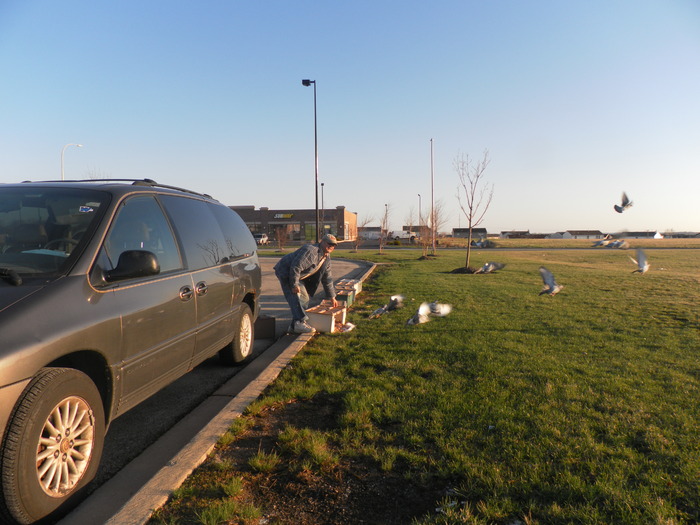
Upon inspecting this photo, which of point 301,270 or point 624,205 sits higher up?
point 624,205

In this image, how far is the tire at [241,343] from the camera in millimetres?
5027

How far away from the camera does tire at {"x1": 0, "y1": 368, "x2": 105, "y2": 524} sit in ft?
6.68

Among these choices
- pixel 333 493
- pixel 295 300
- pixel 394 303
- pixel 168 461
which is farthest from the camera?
pixel 394 303

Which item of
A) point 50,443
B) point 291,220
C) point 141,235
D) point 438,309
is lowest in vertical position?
point 438,309

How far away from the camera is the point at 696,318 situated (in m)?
7.93

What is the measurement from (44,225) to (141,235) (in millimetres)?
619

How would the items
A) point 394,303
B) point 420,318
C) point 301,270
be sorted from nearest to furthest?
point 301,270 → point 420,318 → point 394,303

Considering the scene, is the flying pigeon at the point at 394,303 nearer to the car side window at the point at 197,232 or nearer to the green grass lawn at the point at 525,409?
the green grass lawn at the point at 525,409

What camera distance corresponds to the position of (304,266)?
6527mm

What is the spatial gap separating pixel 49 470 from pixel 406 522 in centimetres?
188

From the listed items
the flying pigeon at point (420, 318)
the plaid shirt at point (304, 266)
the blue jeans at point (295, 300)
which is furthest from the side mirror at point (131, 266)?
the flying pigeon at point (420, 318)

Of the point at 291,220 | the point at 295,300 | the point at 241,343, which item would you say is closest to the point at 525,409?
the point at 241,343

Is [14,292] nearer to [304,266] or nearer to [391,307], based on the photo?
[304,266]

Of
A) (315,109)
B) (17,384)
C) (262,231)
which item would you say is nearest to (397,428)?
(17,384)
